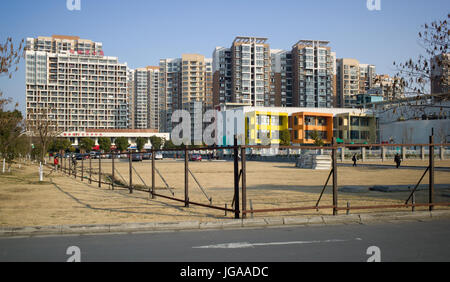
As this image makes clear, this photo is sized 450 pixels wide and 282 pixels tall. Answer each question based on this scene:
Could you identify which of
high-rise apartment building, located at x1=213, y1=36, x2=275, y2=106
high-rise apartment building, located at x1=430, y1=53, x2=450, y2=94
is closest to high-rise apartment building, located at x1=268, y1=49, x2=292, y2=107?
→ high-rise apartment building, located at x1=213, y1=36, x2=275, y2=106

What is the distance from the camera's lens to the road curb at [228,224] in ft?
26.8

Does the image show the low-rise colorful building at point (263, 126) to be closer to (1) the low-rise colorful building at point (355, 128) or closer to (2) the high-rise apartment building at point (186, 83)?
(1) the low-rise colorful building at point (355, 128)

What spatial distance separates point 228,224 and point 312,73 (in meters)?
132

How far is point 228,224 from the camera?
891 centimetres

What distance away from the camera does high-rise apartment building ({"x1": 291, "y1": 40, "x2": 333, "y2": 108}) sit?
438 feet

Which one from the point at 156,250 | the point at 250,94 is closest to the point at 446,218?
the point at 156,250

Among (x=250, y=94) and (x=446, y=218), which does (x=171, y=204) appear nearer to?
(x=446, y=218)

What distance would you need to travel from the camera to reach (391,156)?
55.1 metres

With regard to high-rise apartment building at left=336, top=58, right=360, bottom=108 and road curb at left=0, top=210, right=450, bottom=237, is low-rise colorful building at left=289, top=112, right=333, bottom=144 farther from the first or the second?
road curb at left=0, top=210, right=450, bottom=237

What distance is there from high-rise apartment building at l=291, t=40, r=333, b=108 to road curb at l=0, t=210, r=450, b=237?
128704 millimetres

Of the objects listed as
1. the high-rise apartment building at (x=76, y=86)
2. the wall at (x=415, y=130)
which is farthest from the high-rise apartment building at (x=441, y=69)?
the high-rise apartment building at (x=76, y=86)

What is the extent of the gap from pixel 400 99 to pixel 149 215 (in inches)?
390

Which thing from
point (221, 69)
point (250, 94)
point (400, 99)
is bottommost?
point (400, 99)

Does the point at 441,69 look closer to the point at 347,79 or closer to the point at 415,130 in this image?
the point at 415,130
